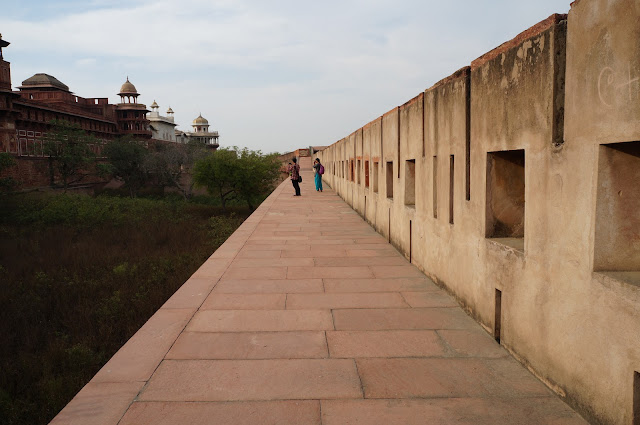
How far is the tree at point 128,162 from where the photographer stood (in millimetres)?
45344

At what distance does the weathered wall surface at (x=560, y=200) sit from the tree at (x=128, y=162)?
44535 mm

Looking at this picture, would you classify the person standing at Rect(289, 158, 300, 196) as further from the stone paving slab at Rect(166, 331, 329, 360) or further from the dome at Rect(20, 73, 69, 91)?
the dome at Rect(20, 73, 69, 91)

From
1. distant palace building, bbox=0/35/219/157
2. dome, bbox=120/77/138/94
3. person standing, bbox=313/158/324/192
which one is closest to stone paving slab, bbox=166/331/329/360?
person standing, bbox=313/158/324/192

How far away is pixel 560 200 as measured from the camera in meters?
2.72

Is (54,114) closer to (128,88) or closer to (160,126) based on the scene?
(128,88)

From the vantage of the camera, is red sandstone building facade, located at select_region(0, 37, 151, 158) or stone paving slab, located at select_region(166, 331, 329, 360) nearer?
stone paving slab, located at select_region(166, 331, 329, 360)

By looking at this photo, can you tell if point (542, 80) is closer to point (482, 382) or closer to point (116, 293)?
point (482, 382)

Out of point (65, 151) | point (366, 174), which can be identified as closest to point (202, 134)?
point (65, 151)

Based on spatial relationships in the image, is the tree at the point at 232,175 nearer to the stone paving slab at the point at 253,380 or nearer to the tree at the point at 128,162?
the tree at the point at 128,162

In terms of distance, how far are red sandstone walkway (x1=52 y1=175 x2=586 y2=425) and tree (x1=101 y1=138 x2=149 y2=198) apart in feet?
141

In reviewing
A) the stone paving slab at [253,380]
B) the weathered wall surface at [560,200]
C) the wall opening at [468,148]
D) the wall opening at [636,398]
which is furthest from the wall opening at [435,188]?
the wall opening at [636,398]

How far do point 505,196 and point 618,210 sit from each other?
138 cm

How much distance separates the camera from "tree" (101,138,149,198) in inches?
1785

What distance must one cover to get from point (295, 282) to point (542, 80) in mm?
3340
